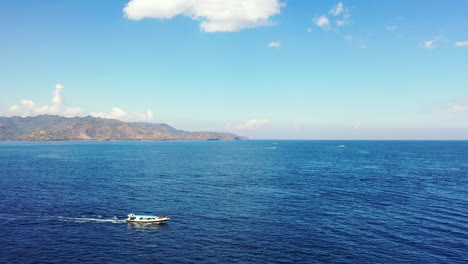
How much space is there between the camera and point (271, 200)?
112m

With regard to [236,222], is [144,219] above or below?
above

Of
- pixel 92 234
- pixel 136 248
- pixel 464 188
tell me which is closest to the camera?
pixel 136 248

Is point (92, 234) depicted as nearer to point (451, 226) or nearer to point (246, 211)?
point (246, 211)

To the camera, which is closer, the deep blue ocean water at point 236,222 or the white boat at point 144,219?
the deep blue ocean water at point 236,222

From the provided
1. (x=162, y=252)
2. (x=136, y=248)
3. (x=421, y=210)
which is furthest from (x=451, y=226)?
(x=136, y=248)

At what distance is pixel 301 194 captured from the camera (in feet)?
398

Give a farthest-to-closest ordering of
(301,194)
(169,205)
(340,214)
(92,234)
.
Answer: (301,194) → (169,205) → (340,214) → (92,234)

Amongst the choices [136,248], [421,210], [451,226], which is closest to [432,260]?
[451,226]

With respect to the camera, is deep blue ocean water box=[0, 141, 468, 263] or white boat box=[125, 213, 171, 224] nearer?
deep blue ocean water box=[0, 141, 468, 263]

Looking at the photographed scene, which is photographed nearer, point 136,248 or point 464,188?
point 136,248

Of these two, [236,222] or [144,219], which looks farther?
[236,222]

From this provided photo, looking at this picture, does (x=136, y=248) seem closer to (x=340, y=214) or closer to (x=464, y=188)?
(x=340, y=214)

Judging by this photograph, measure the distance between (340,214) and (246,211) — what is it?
84.8ft

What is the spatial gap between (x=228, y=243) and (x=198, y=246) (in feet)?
20.5
